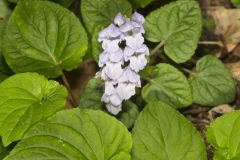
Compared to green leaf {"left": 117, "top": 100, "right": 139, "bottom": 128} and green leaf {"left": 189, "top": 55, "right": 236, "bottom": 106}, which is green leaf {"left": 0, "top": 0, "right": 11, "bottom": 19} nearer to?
green leaf {"left": 117, "top": 100, "right": 139, "bottom": 128}

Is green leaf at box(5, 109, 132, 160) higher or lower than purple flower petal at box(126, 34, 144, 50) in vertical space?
lower

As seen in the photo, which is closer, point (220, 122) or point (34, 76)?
point (220, 122)

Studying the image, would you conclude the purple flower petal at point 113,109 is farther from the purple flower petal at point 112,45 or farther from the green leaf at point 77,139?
the purple flower petal at point 112,45

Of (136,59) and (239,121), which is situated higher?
(136,59)

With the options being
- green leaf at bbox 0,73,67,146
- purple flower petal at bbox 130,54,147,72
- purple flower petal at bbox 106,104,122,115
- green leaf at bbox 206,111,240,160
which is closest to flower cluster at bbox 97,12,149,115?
purple flower petal at bbox 130,54,147,72

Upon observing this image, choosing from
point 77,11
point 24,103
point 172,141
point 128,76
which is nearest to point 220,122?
point 172,141

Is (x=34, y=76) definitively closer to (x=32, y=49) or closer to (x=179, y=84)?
(x=32, y=49)
